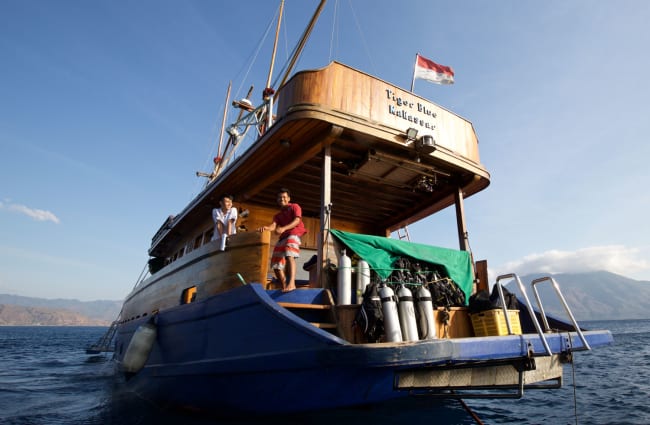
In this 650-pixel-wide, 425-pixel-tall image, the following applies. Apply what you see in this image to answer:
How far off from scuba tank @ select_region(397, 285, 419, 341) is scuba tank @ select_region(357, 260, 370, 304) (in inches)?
26.8

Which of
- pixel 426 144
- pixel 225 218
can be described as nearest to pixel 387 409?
pixel 225 218

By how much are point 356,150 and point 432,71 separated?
8.90 feet

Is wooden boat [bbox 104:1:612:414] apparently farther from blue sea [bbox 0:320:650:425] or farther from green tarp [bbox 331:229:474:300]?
blue sea [bbox 0:320:650:425]

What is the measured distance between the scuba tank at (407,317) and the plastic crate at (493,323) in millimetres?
1074

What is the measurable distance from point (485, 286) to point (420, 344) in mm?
3625

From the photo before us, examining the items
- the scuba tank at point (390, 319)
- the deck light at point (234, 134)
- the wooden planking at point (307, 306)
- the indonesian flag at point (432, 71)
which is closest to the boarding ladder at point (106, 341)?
the deck light at point (234, 134)

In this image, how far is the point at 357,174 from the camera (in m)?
7.14

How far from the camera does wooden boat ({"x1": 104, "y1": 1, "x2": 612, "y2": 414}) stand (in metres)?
3.30

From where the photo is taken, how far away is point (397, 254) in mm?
5086

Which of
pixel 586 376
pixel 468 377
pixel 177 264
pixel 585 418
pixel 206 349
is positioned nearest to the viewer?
pixel 468 377

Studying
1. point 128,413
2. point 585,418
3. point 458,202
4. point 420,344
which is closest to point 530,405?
point 585,418

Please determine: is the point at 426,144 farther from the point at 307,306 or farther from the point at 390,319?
the point at 307,306

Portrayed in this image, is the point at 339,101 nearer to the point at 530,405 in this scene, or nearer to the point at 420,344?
the point at 420,344

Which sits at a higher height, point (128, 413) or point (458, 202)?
point (458, 202)
